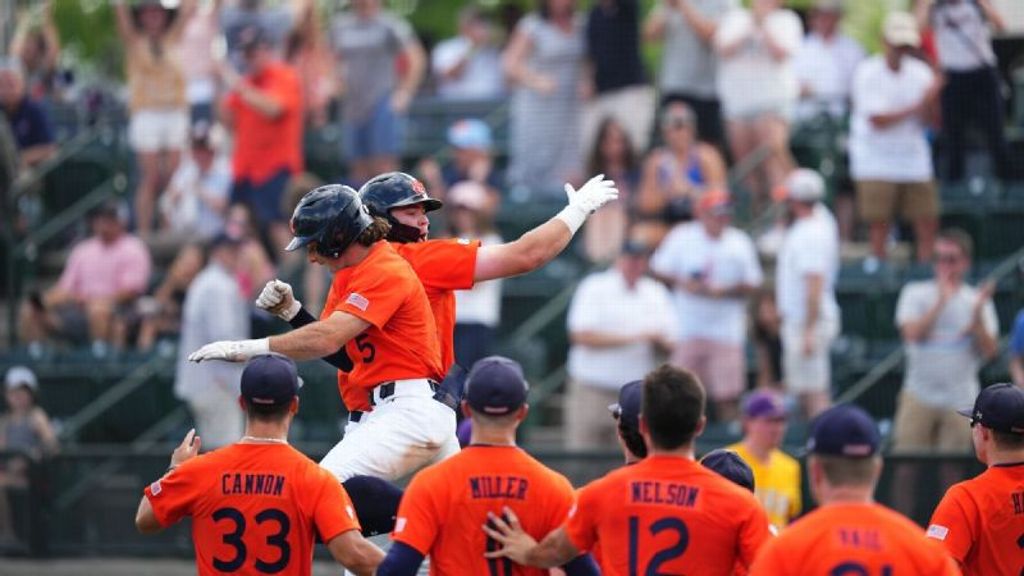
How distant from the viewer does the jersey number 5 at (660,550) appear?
22.3 ft

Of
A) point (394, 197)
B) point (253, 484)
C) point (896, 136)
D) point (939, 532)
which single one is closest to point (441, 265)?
point (394, 197)

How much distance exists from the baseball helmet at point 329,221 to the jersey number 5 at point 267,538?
1.12 meters

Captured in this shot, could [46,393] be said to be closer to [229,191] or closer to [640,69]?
Answer: [229,191]

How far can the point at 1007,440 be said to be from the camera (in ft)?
25.3

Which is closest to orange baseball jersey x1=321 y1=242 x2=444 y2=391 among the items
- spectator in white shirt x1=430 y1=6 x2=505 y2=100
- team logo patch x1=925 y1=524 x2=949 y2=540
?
team logo patch x1=925 y1=524 x2=949 y2=540

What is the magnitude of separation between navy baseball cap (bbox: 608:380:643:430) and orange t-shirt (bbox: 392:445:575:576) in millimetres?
440

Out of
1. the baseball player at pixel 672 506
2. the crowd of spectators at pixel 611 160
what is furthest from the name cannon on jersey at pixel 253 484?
the crowd of spectators at pixel 611 160

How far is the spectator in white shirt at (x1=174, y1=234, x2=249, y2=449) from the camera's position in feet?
47.8

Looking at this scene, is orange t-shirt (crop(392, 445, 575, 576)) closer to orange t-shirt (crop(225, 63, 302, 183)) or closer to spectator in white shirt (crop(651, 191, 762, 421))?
spectator in white shirt (crop(651, 191, 762, 421))

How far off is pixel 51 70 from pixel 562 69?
6752 millimetres

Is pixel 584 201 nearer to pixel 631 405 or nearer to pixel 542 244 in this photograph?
pixel 542 244

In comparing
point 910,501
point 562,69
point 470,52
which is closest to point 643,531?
point 910,501

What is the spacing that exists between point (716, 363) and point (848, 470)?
7.70m

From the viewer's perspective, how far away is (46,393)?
16.0 m
